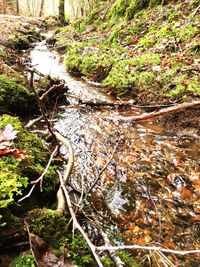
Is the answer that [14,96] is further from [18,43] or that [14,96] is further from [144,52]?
[18,43]

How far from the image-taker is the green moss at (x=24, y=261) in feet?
6.54

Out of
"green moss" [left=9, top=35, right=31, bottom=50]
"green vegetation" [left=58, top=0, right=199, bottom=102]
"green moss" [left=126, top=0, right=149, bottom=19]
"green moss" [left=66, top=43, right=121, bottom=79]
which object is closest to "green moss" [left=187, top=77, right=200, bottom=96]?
"green vegetation" [left=58, top=0, right=199, bottom=102]

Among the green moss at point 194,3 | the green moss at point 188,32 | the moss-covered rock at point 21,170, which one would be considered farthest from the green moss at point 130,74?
the moss-covered rock at point 21,170

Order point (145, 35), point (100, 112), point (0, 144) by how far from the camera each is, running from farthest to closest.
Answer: point (145, 35) < point (100, 112) < point (0, 144)

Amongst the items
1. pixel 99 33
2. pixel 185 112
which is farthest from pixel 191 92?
pixel 99 33

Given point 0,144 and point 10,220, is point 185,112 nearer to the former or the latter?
point 0,144

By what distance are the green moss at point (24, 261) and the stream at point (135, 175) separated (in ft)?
3.22

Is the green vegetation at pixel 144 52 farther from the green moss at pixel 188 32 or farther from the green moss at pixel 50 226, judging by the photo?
the green moss at pixel 50 226

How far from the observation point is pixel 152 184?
4.04 m

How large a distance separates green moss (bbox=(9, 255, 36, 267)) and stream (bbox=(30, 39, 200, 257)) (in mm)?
982

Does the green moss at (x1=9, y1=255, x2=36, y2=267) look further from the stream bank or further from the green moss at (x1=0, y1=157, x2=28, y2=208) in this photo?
the green moss at (x1=0, y1=157, x2=28, y2=208)

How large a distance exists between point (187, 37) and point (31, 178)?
6.45 m

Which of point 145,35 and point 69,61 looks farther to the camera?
point 69,61

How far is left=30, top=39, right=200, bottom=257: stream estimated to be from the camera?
3297 mm
